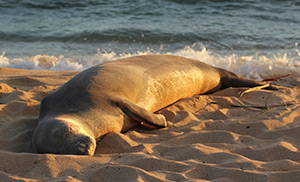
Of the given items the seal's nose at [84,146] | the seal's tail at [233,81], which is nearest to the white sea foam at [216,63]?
the seal's tail at [233,81]

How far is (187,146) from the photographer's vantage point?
11.4 feet

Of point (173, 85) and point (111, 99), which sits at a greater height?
point (111, 99)

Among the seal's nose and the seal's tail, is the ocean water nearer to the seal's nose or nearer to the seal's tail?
the seal's tail

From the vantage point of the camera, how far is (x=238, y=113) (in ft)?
14.9

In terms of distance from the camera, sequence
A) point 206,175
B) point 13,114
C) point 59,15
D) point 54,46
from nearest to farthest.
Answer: point 206,175 < point 13,114 < point 54,46 < point 59,15

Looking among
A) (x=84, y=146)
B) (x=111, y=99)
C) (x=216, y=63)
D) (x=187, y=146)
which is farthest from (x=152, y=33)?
(x=84, y=146)

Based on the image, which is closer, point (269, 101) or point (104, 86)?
point (104, 86)

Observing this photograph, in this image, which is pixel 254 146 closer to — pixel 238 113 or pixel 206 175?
pixel 206 175

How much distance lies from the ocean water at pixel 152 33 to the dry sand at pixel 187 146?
9.44 ft

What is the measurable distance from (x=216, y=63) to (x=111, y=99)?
14.5 feet

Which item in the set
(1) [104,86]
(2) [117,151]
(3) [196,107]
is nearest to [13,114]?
(1) [104,86]

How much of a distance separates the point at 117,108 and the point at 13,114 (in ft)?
4.09

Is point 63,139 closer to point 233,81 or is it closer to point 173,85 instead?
point 173,85

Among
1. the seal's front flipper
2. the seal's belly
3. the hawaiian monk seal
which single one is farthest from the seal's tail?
the seal's front flipper
